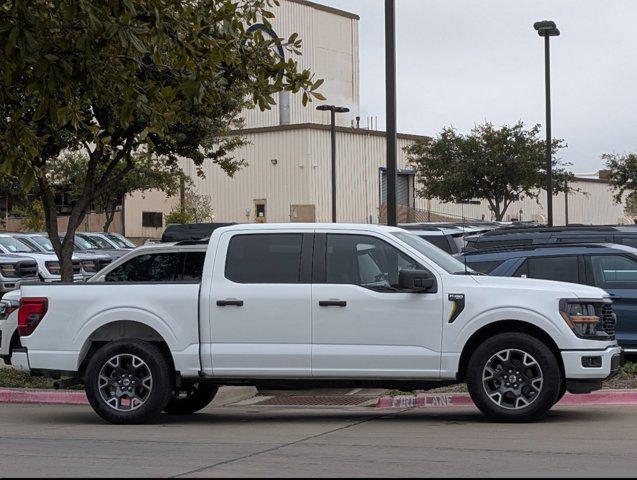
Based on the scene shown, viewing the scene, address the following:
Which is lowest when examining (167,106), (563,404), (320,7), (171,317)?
(563,404)

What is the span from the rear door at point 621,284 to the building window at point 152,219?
2038 inches

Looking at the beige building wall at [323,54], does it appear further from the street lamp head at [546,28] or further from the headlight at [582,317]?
the headlight at [582,317]

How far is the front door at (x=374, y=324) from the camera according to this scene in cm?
1166

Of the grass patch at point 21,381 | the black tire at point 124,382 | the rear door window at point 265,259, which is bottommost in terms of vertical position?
the grass patch at point 21,381

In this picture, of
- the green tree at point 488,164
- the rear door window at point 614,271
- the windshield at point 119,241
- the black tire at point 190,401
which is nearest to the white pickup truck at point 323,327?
the black tire at point 190,401

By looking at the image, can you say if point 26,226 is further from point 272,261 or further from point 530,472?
point 530,472

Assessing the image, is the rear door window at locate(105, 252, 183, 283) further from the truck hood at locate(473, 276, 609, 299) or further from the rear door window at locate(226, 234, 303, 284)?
the truck hood at locate(473, 276, 609, 299)

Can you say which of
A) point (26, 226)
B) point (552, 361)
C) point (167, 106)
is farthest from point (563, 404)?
point (26, 226)

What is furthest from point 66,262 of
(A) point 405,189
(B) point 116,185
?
(A) point 405,189

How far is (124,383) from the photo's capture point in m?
12.2

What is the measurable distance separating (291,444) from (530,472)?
8.68ft

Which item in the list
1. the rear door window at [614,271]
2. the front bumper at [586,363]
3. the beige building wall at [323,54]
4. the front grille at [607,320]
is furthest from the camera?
the beige building wall at [323,54]

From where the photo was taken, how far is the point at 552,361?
11367 mm

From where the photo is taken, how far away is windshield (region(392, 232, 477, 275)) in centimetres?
1202
